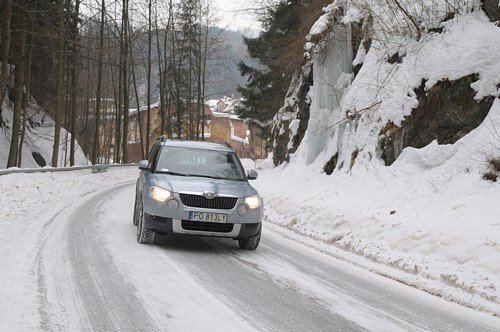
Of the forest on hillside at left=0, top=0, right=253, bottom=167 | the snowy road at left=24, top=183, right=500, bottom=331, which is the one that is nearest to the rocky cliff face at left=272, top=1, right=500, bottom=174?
the snowy road at left=24, top=183, right=500, bottom=331

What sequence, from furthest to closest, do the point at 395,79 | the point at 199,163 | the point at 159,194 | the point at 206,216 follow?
the point at 395,79, the point at 199,163, the point at 159,194, the point at 206,216

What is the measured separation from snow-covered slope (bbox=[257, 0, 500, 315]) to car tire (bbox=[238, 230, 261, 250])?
1497 millimetres

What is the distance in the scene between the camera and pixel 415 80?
1178cm

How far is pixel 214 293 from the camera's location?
5.09m

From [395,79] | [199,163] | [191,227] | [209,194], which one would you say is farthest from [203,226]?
[395,79]

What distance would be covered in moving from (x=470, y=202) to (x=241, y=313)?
542cm

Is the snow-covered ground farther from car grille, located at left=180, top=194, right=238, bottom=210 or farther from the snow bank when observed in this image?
car grille, located at left=180, top=194, right=238, bottom=210

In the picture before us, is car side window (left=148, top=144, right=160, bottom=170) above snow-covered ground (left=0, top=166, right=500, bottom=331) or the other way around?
above

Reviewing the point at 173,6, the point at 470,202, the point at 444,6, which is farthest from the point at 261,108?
the point at 470,202

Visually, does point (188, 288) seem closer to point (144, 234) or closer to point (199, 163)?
point (144, 234)

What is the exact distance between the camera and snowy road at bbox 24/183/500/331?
421 cm

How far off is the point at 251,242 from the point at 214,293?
8.94 feet

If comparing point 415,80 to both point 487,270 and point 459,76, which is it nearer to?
point 459,76

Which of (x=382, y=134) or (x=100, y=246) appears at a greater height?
(x=382, y=134)
